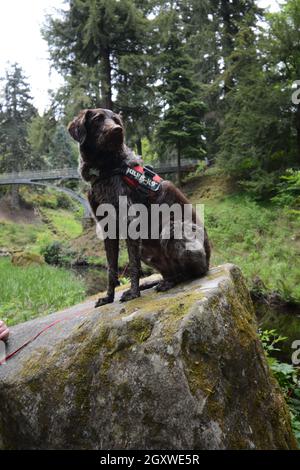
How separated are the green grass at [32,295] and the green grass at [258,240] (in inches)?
227

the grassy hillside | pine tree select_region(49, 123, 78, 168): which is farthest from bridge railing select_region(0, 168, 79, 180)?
pine tree select_region(49, 123, 78, 168)

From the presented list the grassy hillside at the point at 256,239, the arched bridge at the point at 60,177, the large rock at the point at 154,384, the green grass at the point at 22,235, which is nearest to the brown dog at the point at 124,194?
the large rock at the point at 154,384

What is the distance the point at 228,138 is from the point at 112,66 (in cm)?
871

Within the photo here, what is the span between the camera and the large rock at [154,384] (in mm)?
2385

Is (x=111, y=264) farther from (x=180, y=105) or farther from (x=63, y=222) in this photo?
(x=63, y=222)

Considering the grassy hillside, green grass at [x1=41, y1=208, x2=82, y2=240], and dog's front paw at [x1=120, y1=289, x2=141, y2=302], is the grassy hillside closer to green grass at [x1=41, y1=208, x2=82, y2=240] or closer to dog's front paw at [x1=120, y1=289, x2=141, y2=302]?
dog's front paw at [x1=120, y1=289, x2=141, y2=302]

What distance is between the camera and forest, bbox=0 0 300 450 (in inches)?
537

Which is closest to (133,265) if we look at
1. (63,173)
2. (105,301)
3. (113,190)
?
(105,301)

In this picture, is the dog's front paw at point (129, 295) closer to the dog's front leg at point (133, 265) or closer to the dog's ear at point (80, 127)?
the dog's front leg at point (133, 265)

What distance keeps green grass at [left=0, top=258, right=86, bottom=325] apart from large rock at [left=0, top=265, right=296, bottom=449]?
411cm

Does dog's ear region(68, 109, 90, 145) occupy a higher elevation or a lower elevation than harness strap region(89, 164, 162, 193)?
higher

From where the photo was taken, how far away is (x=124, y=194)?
3416mm

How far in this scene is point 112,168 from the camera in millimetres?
3432
